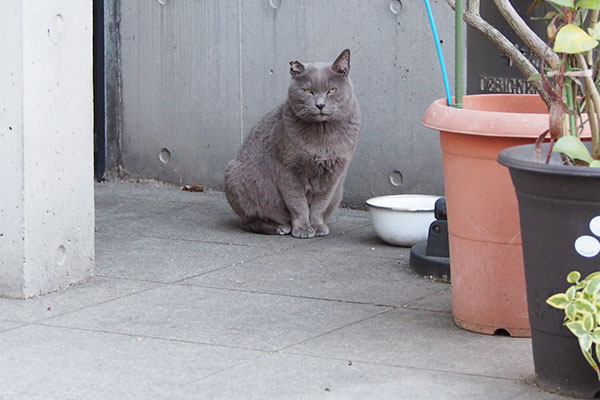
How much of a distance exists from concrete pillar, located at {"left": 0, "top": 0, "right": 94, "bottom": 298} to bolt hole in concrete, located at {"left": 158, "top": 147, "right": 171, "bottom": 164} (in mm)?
2727

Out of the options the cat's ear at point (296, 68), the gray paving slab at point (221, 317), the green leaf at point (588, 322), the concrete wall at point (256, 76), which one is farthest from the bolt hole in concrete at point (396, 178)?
the green leaf at point (588, 322)

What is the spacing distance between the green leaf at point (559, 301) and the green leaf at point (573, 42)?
2.52 feet

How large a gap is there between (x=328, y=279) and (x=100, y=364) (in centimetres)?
165

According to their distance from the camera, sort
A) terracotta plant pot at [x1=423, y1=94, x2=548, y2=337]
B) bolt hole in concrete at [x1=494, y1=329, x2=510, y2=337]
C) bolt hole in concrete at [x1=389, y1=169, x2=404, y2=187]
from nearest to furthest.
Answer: terracotta plant pot at [x1=423, y1=94, x2=548, y2=337], bolt hole in concrete at [x1=494, y1=329, x2=510, y2=337], bolt hole in concrete at [x1=389, y1=169, x2=404, y2=187]

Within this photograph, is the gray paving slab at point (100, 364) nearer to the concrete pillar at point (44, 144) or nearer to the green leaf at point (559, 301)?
the concrete pillar at point (44, 144)

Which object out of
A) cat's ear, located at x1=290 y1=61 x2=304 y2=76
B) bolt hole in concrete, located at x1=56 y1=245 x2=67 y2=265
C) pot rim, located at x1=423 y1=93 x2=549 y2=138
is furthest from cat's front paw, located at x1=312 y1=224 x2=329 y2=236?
pot rim, located at x1=423 y1=93 x2=549 y2=138

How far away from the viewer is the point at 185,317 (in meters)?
4.51

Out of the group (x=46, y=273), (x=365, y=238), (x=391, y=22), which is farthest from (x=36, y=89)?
(x=391, y=22)

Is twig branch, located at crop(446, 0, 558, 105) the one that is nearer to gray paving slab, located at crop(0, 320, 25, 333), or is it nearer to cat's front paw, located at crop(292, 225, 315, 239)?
cat's front paw, located at crop(292, 225, 315, 239)

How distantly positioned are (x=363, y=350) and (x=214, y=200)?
11.5ft

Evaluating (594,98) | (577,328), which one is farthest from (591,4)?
(577,328)

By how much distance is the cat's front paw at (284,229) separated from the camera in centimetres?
638

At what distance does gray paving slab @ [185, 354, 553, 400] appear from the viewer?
11.6 feet

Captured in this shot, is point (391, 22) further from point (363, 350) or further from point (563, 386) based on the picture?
point (563, 386)
